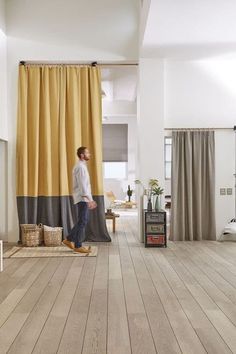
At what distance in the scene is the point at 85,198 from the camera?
5867 mm

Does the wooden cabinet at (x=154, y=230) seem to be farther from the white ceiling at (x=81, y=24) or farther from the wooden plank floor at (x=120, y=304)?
the white ceiling at (x=81, y=24)

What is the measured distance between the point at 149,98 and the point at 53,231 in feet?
8.61

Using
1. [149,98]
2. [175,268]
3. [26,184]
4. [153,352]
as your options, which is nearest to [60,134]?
[26,184]

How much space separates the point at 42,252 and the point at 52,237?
589 millimetres

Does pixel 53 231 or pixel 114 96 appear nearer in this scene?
pixel 53 231

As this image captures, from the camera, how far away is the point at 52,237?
265 inches

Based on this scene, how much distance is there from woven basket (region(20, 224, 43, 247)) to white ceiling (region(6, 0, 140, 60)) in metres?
3.01

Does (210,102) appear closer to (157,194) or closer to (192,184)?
(192,184)

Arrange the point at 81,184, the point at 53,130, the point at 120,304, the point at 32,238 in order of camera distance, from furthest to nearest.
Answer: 1. the point at 53,130
2. the point at 32,238
3. the point at 81,184
4. the point at 120,304

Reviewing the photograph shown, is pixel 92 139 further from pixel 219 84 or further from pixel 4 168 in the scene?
pixel 219 84

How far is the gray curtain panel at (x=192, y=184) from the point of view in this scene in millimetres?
7098

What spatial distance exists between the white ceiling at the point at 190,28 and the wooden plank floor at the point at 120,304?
9.76 ft

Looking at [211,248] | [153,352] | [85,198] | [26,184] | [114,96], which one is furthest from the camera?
[114,96]

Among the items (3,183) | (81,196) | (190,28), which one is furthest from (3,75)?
(190,28)
